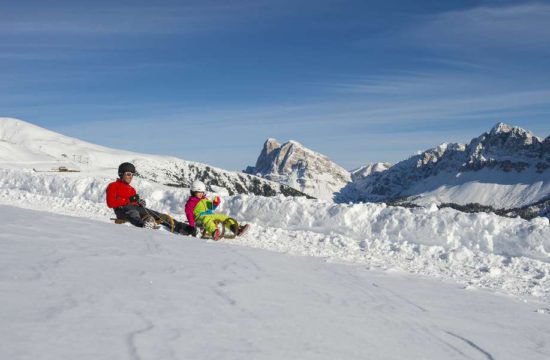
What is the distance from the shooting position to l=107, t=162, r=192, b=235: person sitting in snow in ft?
43.0

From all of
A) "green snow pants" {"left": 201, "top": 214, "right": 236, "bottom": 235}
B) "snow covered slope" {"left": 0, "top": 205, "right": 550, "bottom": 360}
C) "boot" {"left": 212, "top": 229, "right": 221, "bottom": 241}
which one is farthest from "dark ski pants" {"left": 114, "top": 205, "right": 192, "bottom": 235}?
"snow covered slope" {"left": 0, "top": 205, "right": 550, "bottom": 360}

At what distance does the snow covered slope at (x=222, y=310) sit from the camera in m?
3.66

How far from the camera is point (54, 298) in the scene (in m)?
4.43

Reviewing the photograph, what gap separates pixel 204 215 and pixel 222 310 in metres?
8.13

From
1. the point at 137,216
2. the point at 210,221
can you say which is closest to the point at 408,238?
the point at 210,221

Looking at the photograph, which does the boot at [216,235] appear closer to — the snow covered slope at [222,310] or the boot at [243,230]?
the boot at [243,230]

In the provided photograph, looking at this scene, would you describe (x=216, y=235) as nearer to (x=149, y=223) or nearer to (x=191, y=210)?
(x=191, y=210)

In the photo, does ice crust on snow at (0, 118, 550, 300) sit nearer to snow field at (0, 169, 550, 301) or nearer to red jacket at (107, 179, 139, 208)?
snow field at (0, 169, 550, 301)

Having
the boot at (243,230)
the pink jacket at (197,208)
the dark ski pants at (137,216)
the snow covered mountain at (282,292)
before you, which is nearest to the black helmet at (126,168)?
the dark ski pants at (137,216)

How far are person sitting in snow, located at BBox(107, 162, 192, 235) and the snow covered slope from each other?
416 centimetres

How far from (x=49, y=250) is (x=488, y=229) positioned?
1002 centimetres

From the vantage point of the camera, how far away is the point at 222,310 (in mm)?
4871

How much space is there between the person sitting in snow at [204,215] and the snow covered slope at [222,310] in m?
3.80

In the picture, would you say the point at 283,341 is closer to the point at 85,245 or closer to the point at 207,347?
the point at 207,347
